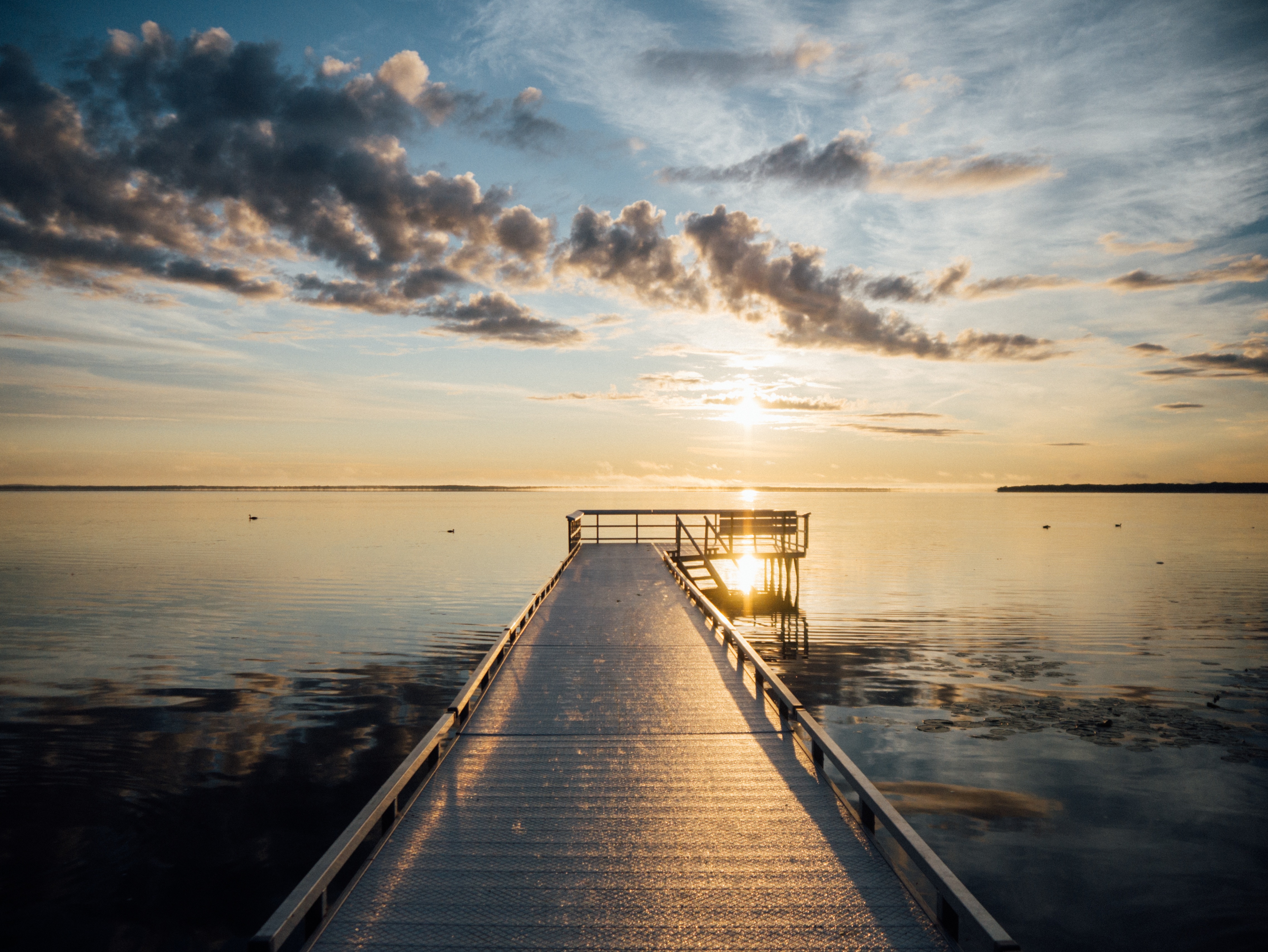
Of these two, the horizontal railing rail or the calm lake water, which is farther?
the calm lake water

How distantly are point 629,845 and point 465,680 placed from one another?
433 inches

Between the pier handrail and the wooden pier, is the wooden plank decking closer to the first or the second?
the wooden pier

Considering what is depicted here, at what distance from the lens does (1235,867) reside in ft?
24.5

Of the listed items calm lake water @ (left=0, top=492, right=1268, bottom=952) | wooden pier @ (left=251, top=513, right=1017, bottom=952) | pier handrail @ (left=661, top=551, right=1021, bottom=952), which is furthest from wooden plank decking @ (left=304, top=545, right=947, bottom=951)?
calm lake water @ (left=0, top=492, right=1268, bottom=952)

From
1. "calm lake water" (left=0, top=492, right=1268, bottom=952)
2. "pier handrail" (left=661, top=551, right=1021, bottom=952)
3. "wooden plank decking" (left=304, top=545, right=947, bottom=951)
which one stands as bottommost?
"calm lake water" (left=0, top=492, right=1268, bottom=952)

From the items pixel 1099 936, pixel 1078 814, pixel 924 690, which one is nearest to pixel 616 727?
pixel 1099 936

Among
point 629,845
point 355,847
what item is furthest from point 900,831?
point 355,847

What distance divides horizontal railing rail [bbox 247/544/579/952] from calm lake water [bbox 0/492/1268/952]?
73.1 inches

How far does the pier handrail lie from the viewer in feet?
12.4

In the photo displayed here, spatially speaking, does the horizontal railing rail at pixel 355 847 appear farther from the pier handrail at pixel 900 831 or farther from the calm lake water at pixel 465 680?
the pier handrail at pixel 900 831

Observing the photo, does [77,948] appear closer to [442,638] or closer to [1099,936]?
[1099,936]

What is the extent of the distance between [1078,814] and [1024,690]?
6.07 m

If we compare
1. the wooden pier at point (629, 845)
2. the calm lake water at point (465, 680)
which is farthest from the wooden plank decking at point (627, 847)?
the calm lake water at point (465, 680)

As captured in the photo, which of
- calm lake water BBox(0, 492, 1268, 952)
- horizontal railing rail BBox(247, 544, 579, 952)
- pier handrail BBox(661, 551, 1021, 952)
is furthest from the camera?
calm lake water BBox(0, 492, 1268, 952)
